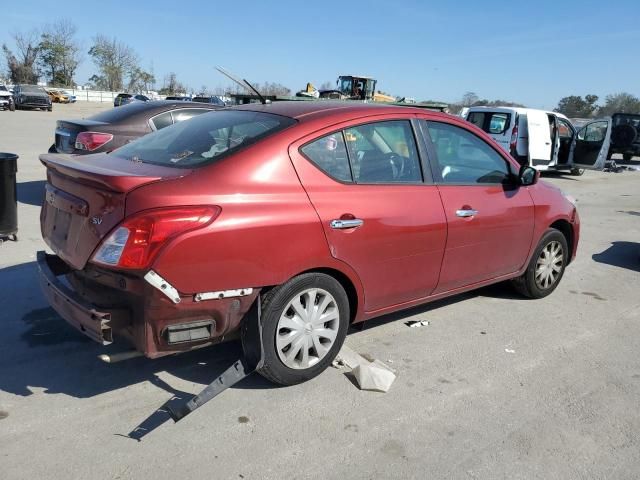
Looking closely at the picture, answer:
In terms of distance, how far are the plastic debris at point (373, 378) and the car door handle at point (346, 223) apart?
910 millimetres

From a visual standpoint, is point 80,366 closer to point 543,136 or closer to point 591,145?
point 543,136

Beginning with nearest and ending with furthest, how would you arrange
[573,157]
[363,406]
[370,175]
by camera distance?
[363,406], [370,175], [573,157]

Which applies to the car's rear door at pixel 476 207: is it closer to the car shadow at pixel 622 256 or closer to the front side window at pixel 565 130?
the car shadow at pixel 622 256

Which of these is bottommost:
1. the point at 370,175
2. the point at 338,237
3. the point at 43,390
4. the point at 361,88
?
the point at 43,390

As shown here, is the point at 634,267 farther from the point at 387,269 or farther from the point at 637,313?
the point at 387,269

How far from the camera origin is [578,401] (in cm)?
344

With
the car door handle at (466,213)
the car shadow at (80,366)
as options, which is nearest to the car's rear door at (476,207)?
the car door handle at (466,213)

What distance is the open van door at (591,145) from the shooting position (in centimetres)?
1597

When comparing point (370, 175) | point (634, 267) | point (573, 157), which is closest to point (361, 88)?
point (573, 157)

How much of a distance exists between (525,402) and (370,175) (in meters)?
1.70

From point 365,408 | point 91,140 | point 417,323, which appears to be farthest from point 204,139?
point 91,140

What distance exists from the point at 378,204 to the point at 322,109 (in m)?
0.74

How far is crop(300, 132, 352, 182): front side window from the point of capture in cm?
338

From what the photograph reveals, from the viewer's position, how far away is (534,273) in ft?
16.6
